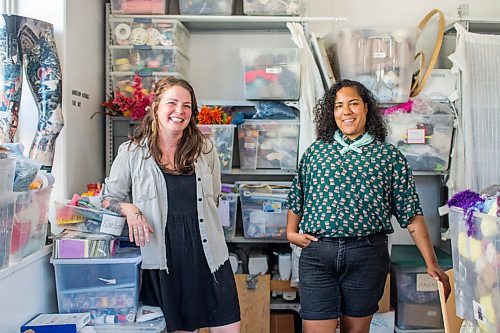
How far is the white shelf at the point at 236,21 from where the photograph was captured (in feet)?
8.44

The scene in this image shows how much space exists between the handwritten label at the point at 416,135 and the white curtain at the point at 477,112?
17 cm

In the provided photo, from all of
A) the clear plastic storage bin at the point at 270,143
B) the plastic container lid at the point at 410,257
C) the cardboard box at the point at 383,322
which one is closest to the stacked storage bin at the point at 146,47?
the clear plastic storage bin at the point at 270,143

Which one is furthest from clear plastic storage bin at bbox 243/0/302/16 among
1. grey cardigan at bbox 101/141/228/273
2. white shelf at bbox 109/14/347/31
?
grey cardigan at bbox 101/141/228/273

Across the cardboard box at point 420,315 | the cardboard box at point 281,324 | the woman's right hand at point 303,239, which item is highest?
the woman's right hand at point 303,239

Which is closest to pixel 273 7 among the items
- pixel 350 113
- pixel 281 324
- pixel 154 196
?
pixel 350 113

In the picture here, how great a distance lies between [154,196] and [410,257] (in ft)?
4.94

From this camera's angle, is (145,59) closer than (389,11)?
Yes

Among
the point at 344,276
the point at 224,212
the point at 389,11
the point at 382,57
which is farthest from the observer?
the point at 389,11

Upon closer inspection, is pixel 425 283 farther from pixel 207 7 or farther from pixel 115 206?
pixel 207 7

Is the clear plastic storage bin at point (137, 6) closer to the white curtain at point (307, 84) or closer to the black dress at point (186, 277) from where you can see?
the white curtain at point (307, 84)

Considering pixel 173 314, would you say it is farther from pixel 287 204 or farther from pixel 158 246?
pixel 287 204

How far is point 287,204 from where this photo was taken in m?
2.04

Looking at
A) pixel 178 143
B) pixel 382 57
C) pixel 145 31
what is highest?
pixel 145 31

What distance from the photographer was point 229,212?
257cm
